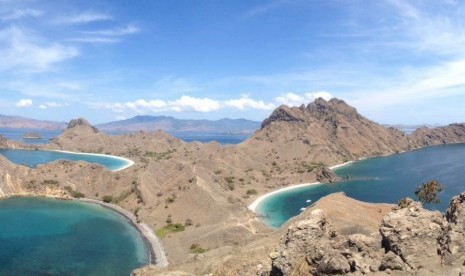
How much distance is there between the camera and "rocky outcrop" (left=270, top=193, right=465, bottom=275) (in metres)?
25.0

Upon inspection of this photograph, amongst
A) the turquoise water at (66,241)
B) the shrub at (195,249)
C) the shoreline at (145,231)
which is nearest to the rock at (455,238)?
the shoreline at (145,231)

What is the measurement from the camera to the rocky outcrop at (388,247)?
25.0 metres

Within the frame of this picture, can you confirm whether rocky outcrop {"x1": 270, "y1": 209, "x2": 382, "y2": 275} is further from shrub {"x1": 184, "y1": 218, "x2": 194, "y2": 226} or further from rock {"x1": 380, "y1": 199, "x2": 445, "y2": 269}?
shrub {"x1": 184, "y1": 218, "x2": 194, "y2": 226}

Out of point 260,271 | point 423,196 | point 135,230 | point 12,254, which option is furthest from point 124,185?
point 260,271

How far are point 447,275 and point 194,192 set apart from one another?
11789 centimetres

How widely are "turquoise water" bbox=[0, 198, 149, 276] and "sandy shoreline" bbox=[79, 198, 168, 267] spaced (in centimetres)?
144

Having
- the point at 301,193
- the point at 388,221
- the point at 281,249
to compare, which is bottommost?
the point at 301,193

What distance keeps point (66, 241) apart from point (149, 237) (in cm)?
1972

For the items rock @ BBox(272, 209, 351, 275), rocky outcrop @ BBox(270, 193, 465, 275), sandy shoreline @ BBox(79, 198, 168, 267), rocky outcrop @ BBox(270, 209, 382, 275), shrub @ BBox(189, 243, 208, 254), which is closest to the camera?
rocky outcrop @ BBox(270, 193, 465, 275)

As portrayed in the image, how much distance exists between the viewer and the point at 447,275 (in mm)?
22891

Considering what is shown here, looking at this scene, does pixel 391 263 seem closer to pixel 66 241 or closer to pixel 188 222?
pixel 66 241

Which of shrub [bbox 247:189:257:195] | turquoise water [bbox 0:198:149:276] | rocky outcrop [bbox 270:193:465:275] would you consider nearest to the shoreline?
turquoise water [bbox 0:198:149:276]

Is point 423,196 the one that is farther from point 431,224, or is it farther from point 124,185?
point 124,185

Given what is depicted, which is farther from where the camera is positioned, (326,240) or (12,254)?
(12,254)
